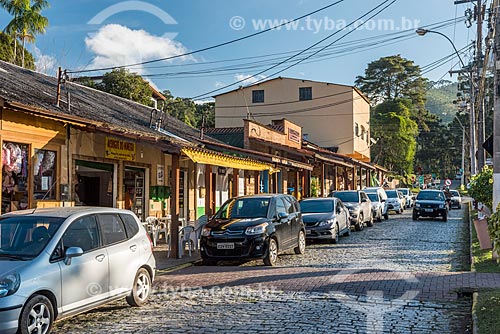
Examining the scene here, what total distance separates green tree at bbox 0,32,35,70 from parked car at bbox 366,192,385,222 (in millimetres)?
26876

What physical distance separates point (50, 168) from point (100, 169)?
93.4 inches

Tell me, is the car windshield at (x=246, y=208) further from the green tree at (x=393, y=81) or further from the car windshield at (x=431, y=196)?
the green tree at (x=393, y=81)

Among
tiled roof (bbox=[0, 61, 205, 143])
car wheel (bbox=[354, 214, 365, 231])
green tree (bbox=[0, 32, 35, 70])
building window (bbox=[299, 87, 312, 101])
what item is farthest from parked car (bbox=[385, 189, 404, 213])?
green tree (bbox=[0, 32, 35, 70])

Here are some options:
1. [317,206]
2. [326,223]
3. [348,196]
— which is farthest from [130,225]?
[348,196]

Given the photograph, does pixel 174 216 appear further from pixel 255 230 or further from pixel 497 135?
pixel 497 135

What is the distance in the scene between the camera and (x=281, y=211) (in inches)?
557

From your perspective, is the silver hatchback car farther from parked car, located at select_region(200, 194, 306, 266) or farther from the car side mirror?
parked car, located at select_region(200, 194, 306, 266)

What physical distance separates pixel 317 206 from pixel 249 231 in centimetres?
633

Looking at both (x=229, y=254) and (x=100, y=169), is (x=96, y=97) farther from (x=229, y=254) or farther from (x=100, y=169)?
(x=229, y=254)

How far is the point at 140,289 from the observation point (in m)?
8.56

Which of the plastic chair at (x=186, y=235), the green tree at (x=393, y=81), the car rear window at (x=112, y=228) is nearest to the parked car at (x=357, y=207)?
the plastic chair at (x=186, y=235)

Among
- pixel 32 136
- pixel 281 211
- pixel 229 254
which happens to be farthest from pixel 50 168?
pixel 281 211

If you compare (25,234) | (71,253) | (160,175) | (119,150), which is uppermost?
(119,150)

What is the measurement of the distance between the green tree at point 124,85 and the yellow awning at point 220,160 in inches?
922
